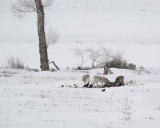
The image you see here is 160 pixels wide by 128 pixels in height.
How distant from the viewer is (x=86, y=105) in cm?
652

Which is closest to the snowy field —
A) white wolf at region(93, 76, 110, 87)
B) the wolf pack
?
the wolf pack

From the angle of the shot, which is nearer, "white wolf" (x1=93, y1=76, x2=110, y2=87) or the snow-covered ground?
the snow-covered ground

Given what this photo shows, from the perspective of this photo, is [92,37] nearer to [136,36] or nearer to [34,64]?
[136,36]

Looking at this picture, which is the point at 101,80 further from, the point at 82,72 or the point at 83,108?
the point at 82,72

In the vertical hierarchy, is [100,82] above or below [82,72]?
above

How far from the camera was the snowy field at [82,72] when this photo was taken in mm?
5258

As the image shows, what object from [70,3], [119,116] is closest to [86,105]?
[119,116]

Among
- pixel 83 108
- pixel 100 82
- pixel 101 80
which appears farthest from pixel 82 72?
pixel 83 108

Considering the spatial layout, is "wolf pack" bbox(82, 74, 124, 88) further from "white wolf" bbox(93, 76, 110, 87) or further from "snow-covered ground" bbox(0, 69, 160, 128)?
"snow-covered ground" bbox(0, 69, 160, 128)

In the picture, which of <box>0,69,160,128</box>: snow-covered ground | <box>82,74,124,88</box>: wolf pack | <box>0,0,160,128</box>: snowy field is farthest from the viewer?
<box>82,74,124,88</box>: wolf pack

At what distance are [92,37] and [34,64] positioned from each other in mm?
9036

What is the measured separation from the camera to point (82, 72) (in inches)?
553

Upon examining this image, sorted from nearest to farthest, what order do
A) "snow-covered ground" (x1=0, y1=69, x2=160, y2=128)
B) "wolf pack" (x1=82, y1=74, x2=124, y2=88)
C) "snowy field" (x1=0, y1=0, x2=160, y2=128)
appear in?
"snow-covered ground" (x1=0, y1=69, x2=160, y2=128)
"snowy field" (x1=0, y1=0, x2=160, y2=128)
"wolf pack" (x1=82, y1=74, x2=124, y2=88)

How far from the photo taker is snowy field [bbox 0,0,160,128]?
17.3ft
